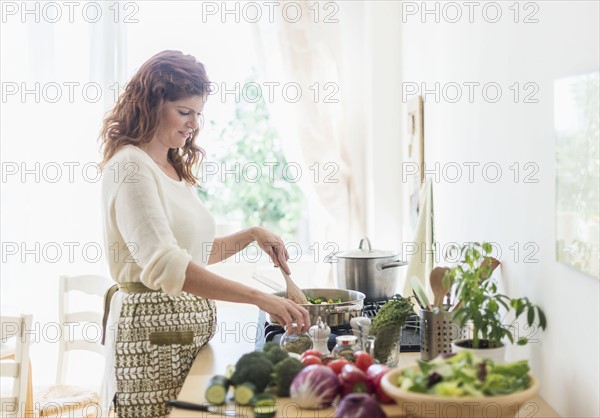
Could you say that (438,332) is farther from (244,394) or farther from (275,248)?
(275,248)

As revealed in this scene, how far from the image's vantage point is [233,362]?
67.6 inches

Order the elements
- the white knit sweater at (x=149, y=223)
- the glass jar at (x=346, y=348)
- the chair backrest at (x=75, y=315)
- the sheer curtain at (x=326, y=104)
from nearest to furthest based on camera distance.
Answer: the glass jar at (x=346, y=348) < the white knit sweater at (x=149, y=223) < the chair backrest at (x=75, y=315) < the sheer curtain at (x=326, y=104)

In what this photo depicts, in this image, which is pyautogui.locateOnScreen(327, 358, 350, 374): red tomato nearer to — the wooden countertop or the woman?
the wooden countertop

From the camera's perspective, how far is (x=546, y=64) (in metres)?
1.37

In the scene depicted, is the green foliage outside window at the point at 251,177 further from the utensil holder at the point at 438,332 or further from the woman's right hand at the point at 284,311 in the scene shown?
the utensil holder at the point at 438,332

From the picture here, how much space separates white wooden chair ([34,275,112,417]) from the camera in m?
2.58

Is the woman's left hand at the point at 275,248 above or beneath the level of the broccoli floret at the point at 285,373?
above

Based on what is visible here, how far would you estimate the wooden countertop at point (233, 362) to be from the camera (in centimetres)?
132

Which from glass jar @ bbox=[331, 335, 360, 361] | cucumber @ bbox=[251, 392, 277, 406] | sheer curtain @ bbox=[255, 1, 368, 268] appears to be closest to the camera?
cucumber @ bbox=[251, 392, 277, 406]

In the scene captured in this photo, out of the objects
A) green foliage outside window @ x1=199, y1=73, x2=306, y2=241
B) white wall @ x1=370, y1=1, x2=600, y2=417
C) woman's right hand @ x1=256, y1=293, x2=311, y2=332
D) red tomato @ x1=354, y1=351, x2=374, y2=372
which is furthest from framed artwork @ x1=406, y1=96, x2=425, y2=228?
red tomato @ x1=354, y1=351, x2=374, y2=372

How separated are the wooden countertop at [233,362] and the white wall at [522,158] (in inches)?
7.0

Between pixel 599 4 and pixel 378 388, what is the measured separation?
2.37 ft

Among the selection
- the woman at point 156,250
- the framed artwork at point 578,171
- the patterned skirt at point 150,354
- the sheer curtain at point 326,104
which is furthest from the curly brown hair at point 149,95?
the sheer curtain at point 326,104

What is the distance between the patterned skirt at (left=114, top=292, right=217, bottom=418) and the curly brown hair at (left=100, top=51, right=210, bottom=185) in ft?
1.28
